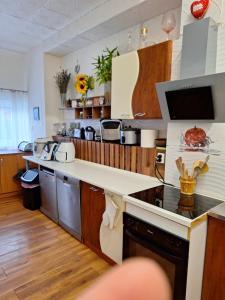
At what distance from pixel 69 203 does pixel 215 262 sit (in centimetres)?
155

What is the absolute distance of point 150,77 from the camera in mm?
1806

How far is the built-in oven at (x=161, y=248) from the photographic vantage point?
4.00 ft

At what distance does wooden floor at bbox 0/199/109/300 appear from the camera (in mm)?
1669

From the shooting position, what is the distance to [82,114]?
9.94 feet

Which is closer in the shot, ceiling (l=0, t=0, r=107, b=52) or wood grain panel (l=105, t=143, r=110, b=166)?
ceiling (l=0, t=0, r=107, b=52)

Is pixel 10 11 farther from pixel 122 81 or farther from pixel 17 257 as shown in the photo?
pixel 17 257

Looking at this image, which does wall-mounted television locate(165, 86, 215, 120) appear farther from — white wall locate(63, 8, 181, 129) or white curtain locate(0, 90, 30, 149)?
white curtain locate(0, 90, 30, 149)

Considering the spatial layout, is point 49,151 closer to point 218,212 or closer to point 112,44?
point 112,44

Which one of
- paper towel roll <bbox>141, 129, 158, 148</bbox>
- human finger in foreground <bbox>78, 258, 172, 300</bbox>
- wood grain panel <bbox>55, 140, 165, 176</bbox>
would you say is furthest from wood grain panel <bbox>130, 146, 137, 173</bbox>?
human finger in foreground <bbox>78, 258, 172, 300</bbox>

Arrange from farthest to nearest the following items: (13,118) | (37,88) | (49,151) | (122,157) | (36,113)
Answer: (13,118) → (36,113) → (37,88) → (49,151) → (122,157)

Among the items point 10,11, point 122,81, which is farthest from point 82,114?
point 10,11

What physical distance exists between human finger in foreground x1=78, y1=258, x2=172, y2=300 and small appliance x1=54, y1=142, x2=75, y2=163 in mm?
2424

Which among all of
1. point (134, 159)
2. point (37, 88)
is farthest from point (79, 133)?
point (37, 88)

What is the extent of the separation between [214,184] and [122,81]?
49.6 inches
